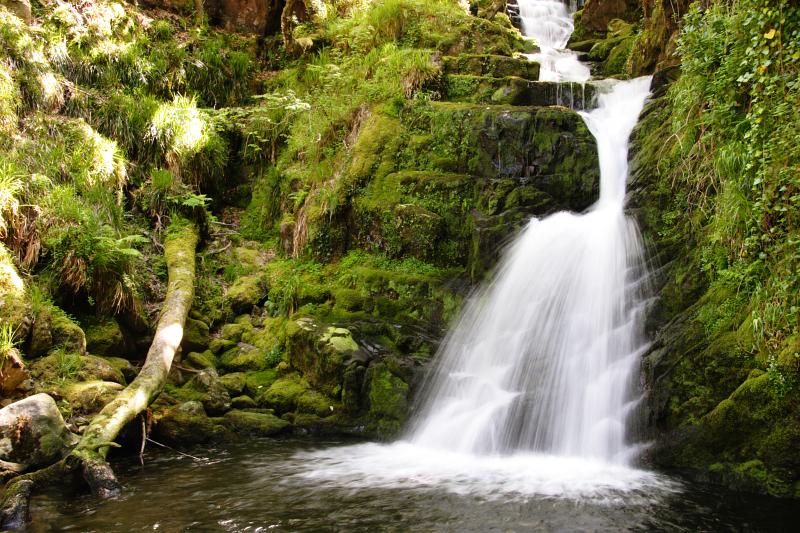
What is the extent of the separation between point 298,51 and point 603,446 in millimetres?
12354

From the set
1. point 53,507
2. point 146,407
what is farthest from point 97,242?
point 53,507

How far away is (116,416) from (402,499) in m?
3.12

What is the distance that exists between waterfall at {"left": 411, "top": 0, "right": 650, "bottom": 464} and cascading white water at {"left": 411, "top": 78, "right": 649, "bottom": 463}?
1 centimetres

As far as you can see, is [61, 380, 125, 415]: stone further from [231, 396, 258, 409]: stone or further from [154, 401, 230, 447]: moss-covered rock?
[231, 396, 258, 409]: stone

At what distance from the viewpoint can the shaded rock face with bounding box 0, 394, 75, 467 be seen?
5.20 m

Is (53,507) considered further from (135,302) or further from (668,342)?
(668,342)

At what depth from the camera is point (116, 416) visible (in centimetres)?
573

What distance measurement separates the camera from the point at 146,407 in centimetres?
629

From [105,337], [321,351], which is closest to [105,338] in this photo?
[105,337]

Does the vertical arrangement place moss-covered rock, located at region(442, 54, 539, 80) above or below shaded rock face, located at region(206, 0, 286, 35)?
below

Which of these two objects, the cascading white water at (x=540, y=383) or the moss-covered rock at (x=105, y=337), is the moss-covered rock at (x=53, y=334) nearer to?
the moss-covered rock at (x=105, y=337)

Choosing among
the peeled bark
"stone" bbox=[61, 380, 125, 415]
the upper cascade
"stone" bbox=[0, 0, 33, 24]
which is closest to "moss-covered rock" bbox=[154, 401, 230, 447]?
the peeled bark

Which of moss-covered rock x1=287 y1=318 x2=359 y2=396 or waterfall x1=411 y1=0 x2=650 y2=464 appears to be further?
moss-covered rock x1=287 y1=318 x2=359 y2=396

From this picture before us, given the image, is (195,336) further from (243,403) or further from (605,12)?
(605,12)
